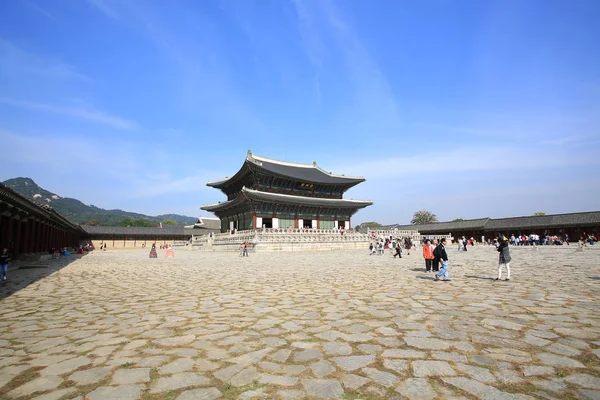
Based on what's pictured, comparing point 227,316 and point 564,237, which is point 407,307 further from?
point 564,237

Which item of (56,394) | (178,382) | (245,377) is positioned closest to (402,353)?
(245,377)

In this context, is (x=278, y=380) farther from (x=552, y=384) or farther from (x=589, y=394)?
(x=589, y=394)

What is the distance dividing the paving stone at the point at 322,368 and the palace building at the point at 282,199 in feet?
118

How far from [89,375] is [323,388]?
267 cm

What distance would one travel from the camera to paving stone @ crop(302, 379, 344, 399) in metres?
3.16

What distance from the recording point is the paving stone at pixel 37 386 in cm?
329

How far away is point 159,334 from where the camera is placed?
5172 mm

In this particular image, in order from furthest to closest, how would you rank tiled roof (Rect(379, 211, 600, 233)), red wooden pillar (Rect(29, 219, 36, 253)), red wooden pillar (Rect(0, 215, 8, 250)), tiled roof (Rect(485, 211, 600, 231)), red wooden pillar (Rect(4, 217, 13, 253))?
tiled roof (Rect(379, 211, 600, 233)) → tiled roof (Rect(485, 211, 600, 231)) → red wooden pillar (Rect(29, 219, 36, 253)) → red wooden pillar (Rect(4, 217, 13, 253)) → red wooden pillar (Rect(0, 215, 8, 250))

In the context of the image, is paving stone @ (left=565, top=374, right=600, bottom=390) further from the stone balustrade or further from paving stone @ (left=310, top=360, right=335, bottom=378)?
the stone balustrade

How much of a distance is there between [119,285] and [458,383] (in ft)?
36.1

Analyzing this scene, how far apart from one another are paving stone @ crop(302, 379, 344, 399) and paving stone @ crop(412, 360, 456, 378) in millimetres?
936

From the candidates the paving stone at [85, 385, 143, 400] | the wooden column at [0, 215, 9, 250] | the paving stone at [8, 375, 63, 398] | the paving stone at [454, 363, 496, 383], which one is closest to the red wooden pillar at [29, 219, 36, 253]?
the wooden column at [0, 215, 9, 250]

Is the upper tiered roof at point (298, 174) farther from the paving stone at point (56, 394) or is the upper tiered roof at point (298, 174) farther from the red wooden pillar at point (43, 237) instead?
the paving stone at point (56, 394)

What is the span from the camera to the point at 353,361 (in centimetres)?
396
